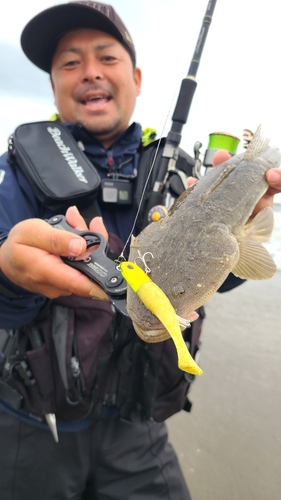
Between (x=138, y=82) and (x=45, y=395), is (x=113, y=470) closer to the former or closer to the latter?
(x=45, y=395)

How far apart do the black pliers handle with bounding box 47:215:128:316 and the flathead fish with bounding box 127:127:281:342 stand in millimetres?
91

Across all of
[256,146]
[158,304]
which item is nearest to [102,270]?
[158,304]

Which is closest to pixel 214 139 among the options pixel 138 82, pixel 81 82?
pixel 81 82

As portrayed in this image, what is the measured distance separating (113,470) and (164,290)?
1933 mm

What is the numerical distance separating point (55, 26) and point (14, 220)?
5.95 feet

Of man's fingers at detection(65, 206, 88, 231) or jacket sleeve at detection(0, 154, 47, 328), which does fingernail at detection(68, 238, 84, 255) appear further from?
jacket sleeve at detection(0, 154, 47, 328)

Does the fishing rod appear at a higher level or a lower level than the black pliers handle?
higher

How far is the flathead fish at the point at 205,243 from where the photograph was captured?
131 cm

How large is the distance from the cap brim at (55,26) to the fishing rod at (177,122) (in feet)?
2.45

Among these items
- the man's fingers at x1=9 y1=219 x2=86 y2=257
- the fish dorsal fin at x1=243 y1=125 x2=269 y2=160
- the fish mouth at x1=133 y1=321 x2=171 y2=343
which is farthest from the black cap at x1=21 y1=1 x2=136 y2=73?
the fish mouth at x1=133 y1=321 x2=171 y2=343

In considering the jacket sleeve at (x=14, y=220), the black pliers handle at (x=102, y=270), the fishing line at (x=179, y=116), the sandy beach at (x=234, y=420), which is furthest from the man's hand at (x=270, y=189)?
the sandy beach at (x=234, y=420)

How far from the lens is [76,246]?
1.45 m

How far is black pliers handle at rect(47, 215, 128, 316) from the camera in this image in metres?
1.40

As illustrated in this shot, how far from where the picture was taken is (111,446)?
2.51 m
